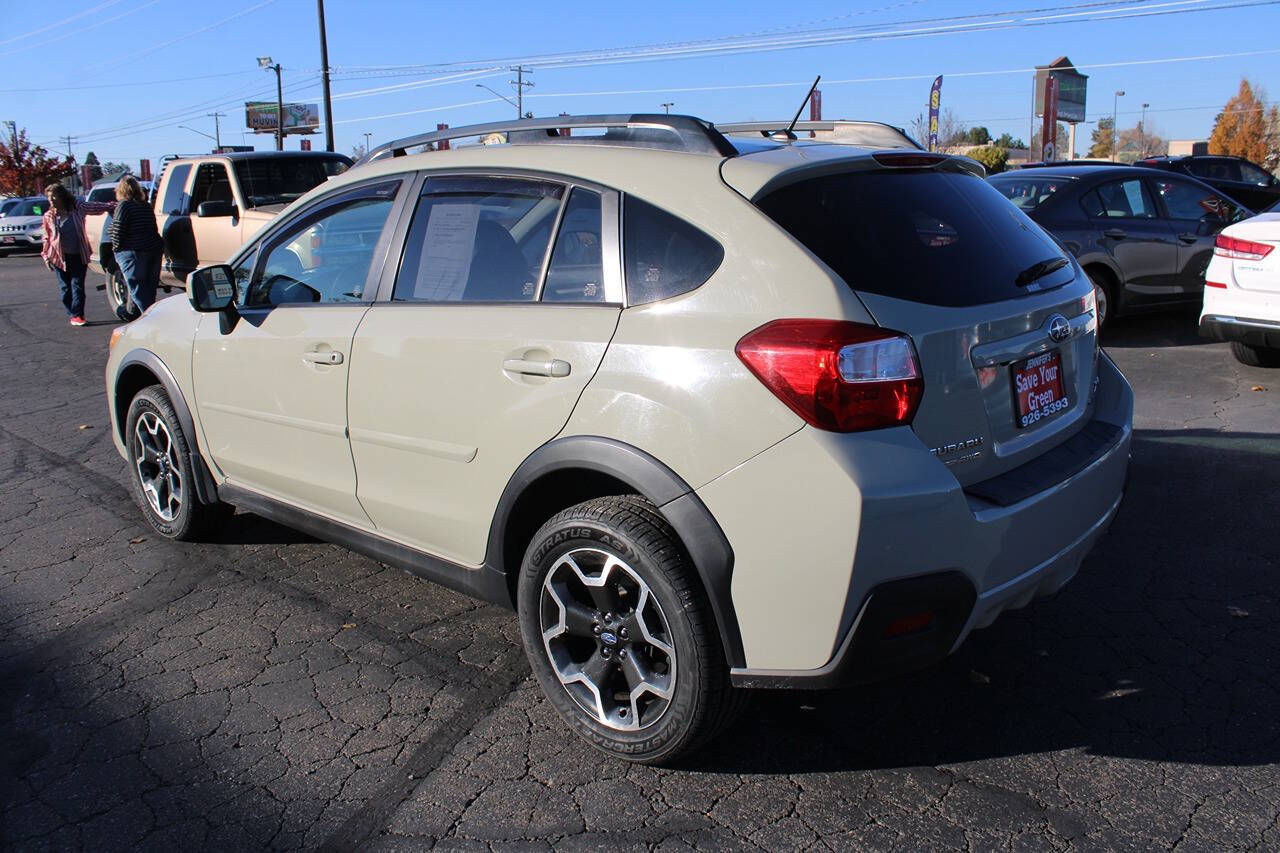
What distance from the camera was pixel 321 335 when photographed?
3871 mm

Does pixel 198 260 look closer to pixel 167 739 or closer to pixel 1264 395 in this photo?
pixel 167 739

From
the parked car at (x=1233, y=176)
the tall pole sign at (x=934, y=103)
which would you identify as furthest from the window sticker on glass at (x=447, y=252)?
the tall pole sign at (x=934, y=103)

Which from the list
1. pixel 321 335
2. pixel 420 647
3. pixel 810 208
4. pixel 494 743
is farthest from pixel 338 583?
pixel 810 208

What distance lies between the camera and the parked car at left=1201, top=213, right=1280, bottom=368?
7188 millimetres

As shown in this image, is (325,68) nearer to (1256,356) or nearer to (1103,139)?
(1256,356)

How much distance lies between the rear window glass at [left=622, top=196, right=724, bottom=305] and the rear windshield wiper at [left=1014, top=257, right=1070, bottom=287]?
38.9 inches

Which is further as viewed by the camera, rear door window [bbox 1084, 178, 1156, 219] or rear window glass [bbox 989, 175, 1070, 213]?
rear window glass [bbox 989, 175, 1070, 213]

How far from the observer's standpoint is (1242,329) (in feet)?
24.2

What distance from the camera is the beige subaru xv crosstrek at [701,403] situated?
8.51 ft

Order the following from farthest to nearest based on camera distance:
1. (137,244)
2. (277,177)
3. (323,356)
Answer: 1. (277,177)
2. (137,244)
3. (323,356)

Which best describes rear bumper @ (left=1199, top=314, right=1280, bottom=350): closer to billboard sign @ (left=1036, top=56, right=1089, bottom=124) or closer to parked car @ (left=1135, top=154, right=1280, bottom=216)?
parked car @ (left=1135, top=154, right=1280, bottom=216)

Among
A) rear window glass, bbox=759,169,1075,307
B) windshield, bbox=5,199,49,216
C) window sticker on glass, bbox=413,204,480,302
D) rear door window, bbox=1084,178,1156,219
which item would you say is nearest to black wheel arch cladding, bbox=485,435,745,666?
rear window glass, bbox=759,169,1075,307

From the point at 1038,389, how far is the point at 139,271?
1131 centimetres

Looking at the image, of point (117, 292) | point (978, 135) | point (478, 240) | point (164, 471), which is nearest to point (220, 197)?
point (117, 292)
